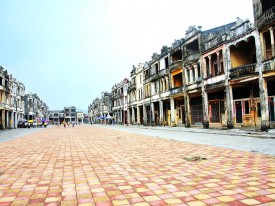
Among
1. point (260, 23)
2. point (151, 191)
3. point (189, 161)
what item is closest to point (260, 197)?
point (151, 191)

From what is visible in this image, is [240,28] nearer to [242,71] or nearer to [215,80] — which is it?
[242,71]

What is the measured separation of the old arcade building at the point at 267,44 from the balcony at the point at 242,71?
3.77ft

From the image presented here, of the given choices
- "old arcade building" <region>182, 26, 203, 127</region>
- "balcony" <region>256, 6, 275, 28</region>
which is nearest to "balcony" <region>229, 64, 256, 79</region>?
"balcony" <region>256, 6, 275, 28</region>

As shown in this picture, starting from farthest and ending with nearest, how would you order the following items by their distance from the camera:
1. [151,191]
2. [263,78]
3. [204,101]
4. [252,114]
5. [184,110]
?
[184,110], [204,101], [252,114], [263,78], [151,191]

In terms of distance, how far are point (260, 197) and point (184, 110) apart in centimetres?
2754

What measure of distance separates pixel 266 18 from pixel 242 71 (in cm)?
437

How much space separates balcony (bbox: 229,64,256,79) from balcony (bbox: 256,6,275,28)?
125 inches

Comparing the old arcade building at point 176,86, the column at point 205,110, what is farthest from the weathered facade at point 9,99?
the column at point 205,110

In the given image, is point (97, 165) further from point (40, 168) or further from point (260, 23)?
point (260, 23)

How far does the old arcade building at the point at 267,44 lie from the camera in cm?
1641

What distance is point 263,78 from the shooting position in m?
17.2

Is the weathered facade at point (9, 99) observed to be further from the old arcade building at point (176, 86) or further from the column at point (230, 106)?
the column at point (230, 106)

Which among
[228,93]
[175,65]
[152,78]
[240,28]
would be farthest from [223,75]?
[152,78]

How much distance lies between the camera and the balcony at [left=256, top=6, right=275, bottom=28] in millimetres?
16109
